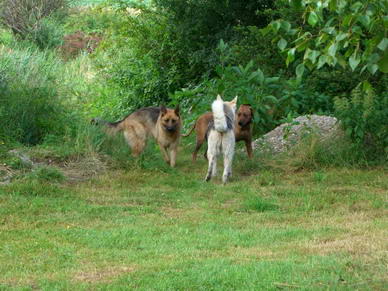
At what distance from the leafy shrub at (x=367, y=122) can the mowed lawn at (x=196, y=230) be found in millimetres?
490

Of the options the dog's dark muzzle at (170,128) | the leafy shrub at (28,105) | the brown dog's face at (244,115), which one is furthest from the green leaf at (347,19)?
the leafy shrub at (28,105)

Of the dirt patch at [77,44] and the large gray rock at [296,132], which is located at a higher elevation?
the dirt patch at [77,44]

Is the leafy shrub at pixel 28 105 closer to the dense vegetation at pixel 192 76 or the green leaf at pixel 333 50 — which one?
the dense vegetation at pixel 192 76

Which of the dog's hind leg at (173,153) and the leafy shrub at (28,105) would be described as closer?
the dog's hind leg at (173,153)

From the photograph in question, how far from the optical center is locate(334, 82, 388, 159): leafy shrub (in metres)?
12.7

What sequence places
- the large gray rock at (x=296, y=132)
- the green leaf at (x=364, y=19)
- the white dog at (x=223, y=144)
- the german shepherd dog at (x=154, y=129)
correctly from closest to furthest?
the green leaf at (x=364, y=19) < the white dog at (x=223, y=144) < the large gray rock at (x=296, y=132) < the german shepherd dog at (x=154, y=129)

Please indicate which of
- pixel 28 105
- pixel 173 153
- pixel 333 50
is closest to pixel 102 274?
pixel 333 50

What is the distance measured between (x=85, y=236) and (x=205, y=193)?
3024 millimetres

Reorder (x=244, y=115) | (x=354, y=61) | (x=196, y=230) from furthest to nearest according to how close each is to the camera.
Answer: (x=244, y=115) → (x=196, y=230) → (x=354, y=61)

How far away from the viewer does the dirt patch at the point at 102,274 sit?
22.4 ft

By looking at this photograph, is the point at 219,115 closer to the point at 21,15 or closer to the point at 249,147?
the point at 249,147

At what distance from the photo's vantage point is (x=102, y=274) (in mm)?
7004

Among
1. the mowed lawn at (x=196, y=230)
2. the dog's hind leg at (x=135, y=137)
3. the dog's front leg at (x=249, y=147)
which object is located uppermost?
the dog's hind leg at (x=135, y=137)

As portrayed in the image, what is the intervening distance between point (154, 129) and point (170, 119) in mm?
580
